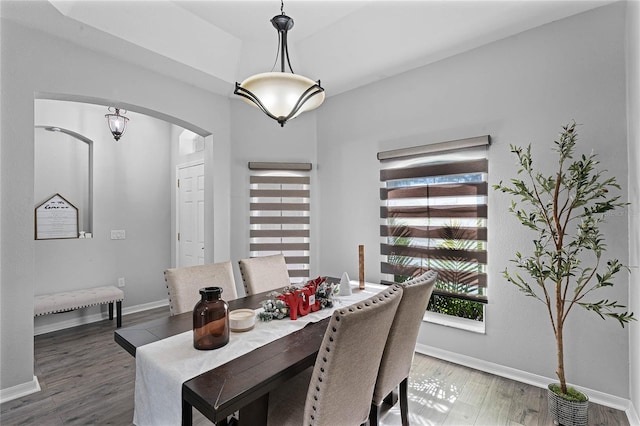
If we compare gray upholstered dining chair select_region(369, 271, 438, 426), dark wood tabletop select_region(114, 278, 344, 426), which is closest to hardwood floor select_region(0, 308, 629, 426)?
gray upholstered dining chair select_region(369, 271, 438, 426)

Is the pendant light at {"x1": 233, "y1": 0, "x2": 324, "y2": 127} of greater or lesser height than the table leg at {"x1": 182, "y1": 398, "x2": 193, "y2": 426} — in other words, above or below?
above

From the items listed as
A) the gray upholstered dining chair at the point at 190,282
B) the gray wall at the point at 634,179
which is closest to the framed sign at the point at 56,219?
the gray upholstered dining chair at the point at 190,282

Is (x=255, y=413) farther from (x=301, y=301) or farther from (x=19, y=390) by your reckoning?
(x=19, y=390)

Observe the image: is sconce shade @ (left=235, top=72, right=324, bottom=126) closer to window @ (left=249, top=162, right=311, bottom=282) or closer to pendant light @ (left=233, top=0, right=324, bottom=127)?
pendant light @ (left=233, top=0, right=324, bottom=127)

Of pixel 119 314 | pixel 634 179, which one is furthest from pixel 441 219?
pixel 119 314

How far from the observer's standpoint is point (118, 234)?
4.17m

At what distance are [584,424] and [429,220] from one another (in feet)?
5.63

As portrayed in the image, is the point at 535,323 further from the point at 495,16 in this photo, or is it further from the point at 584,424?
the point at 495,16

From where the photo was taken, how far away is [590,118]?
220 cm

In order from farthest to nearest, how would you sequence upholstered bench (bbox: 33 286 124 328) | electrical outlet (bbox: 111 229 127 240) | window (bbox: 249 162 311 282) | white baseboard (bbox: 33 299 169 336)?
1. electrical outlet (bbox: 111 229 127 240)
2. window (bbox: 249 162 311 282)
3. white baseboard (bbox: 33 299 169 336)
4. upholstered bench (bbox: 33 286 124 328)

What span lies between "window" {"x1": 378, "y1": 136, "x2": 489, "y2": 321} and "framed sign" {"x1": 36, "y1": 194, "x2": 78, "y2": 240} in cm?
376

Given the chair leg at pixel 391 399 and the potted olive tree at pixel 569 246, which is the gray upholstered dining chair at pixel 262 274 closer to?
the chair leg at pixel 391 399

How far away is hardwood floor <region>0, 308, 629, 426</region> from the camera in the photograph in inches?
79.4

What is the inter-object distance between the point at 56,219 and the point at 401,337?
419cm
